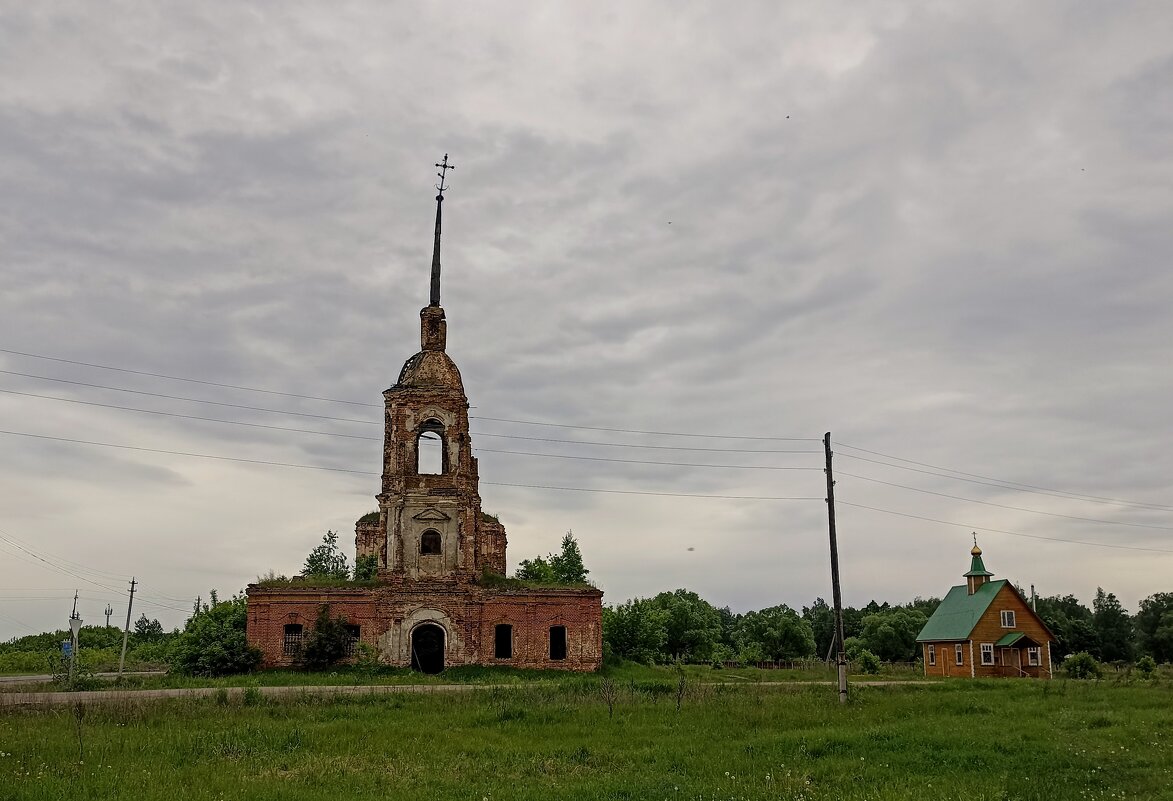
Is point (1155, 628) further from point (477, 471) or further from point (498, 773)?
point (498, 773)

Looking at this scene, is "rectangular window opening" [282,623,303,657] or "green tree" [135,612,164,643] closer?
"rectangular window opening" [282,623,303,657]

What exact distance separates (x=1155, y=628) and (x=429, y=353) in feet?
198

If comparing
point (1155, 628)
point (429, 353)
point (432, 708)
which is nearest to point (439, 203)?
point (429, 353)

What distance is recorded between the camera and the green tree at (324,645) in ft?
119

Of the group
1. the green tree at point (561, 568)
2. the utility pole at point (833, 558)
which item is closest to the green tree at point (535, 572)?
the green tree at point (561, 568)

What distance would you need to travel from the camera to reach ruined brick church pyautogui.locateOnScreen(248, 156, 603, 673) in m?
37.5

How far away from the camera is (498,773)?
15672 millimetres

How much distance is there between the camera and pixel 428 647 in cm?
3875

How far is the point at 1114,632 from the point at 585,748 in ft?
238

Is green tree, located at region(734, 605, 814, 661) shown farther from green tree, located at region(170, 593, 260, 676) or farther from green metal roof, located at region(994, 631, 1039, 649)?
green tree, located at region(170, 593, 260, 676)

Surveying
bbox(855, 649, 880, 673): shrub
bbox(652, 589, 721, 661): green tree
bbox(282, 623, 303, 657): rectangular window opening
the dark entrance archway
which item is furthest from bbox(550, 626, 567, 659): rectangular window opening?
bbox(652, 589, 721, 661): green tree

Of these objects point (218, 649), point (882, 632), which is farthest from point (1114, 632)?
point (218, 649)

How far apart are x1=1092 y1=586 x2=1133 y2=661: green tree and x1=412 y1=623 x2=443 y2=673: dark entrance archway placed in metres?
57.6

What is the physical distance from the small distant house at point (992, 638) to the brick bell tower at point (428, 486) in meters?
26.1
